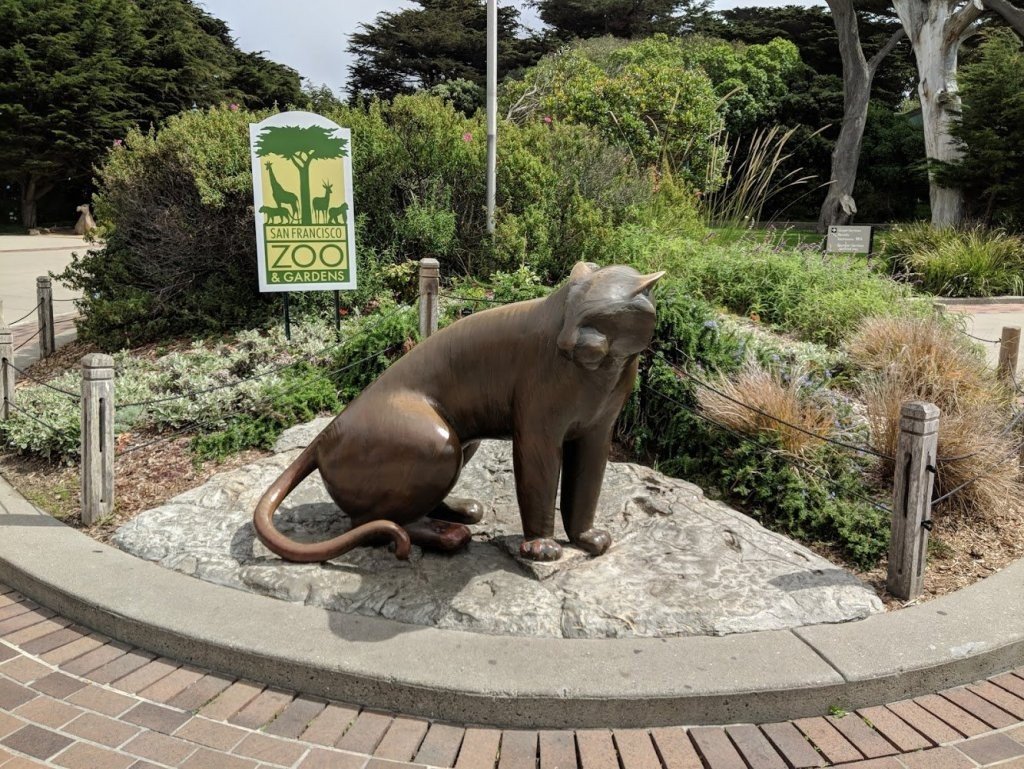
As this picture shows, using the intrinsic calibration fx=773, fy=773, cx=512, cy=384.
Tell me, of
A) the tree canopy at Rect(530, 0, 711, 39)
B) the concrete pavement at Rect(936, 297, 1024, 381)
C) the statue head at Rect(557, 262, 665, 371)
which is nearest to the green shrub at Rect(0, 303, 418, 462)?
the statue head at Rect(557, 262, 665, 371)

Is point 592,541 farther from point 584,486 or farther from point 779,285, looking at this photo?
point 779,285

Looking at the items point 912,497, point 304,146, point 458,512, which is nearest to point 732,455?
point 912,497

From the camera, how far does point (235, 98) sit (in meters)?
35.5

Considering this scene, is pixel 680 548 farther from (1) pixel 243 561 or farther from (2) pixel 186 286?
(2) pixel 186 286

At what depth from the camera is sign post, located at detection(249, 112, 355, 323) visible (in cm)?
669

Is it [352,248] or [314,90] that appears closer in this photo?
[352,248]

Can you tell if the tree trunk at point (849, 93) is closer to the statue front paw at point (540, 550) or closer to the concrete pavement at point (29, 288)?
the concrete pavement at point (29, 288)

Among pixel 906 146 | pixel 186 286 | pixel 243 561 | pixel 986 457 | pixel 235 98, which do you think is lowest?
pixel 243 561

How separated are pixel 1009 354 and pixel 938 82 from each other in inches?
593

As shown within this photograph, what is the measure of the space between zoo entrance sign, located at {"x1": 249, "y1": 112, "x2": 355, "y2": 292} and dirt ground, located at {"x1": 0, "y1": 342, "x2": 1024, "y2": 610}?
82.2 inches

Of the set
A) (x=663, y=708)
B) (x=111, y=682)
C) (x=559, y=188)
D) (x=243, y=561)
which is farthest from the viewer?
(x=559, y=188)

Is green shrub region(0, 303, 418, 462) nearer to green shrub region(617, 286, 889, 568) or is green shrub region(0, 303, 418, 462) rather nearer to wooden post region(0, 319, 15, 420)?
wooden post region(0, 319, 15, 420)

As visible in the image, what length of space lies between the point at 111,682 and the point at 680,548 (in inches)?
96.5

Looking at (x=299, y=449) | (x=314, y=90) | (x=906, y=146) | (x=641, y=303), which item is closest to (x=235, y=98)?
(x=314, y=90)
